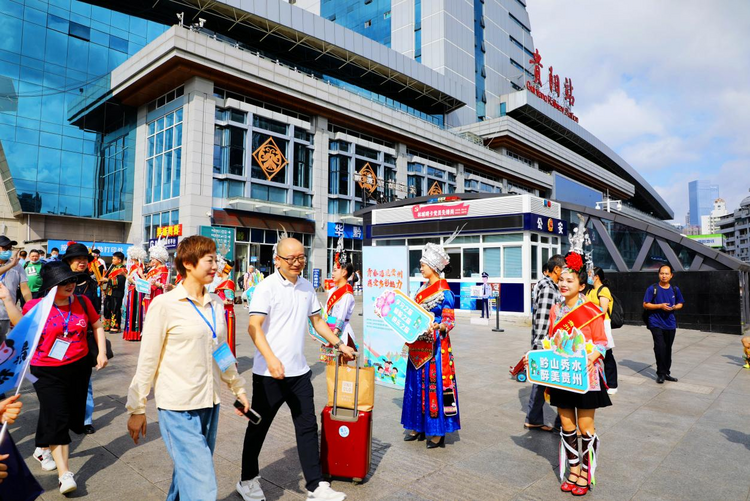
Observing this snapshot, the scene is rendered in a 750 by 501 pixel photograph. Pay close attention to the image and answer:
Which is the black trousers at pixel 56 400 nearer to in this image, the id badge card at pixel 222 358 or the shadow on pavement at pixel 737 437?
the id badge card at pixel 222 358

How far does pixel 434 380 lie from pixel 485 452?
0.79 m

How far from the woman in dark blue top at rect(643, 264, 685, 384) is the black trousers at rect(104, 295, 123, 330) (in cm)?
1155

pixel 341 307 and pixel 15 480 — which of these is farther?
pixel 341 307

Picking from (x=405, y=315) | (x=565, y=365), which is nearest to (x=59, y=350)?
(x=405, y=315)

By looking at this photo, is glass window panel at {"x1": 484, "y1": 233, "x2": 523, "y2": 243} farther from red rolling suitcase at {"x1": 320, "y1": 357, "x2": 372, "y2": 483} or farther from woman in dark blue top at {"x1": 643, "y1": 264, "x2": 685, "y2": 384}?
red rolling suitcase at {"x1": 320, "y1": 357, "x2": 372, "y2": 483}

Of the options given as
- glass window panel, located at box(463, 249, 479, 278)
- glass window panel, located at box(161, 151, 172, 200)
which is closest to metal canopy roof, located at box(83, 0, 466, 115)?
glass window panel, located at box(161, 151, 172, 200)

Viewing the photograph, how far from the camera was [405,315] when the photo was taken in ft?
13.6

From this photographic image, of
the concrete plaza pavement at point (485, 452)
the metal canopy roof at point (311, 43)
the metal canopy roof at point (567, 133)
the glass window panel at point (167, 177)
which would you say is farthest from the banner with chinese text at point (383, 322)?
the metal canopy roof at point (567, 133)

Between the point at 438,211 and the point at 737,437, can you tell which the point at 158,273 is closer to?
the point at 737,437

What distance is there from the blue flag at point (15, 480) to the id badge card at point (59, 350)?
154 centimetres

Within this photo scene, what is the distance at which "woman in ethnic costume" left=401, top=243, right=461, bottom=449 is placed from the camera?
4117 mm

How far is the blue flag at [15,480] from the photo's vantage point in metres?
1.93

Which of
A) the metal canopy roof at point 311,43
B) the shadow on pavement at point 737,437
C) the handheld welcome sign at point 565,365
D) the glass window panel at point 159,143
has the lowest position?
the shadow on pavement at point 737,437

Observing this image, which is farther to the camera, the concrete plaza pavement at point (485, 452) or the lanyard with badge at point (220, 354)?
the concrete plaza pavement at point (485, 452)
